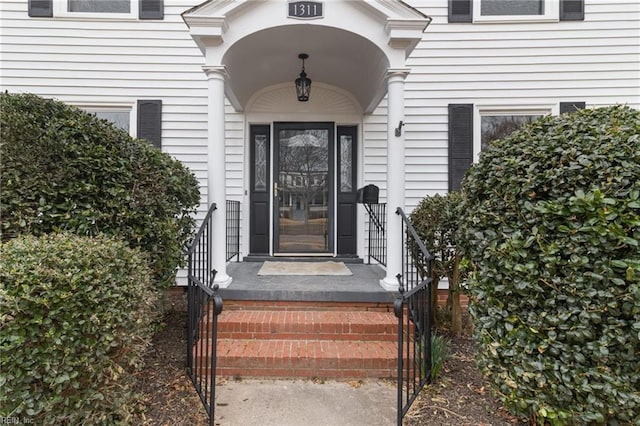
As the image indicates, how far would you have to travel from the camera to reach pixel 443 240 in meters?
3.32

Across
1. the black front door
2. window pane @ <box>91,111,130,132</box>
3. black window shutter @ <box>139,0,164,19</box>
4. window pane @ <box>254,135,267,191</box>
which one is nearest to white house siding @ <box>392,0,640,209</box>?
the black front door

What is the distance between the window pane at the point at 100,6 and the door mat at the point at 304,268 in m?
4.12

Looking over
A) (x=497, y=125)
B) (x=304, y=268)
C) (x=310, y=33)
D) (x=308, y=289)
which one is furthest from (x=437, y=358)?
(x=497, y=125)

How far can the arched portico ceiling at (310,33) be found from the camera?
3.17 meters

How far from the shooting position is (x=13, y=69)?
186 inches

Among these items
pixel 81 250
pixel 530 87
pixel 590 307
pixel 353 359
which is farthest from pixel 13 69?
pixel 530 87

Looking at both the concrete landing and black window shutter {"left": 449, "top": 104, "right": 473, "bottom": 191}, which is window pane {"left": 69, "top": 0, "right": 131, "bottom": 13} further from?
black window shutter {"left": 449, "top": 104, "right": 473, "bottom": 191}

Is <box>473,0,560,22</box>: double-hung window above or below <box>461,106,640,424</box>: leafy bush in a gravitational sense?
above

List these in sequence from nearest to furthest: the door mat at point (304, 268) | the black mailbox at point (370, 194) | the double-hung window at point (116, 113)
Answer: the door mat at point (304, 268) → the black mailbox at point (370, 194) → the double-hung window at point (116, 113)

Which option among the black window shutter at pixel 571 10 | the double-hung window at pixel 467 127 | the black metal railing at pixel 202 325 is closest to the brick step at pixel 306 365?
the black metal railing at pixel 202 325

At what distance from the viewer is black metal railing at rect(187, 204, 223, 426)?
2059 millimetres

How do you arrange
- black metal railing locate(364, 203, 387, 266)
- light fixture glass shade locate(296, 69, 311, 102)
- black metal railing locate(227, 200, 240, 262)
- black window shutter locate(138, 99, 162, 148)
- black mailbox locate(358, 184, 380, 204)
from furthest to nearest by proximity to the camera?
1. black window shutter locate(138, 99, 162, 148)
2. black metal railing locate(227, 200, 240, 262)
3. black metal railing locate(364, 203, 387, 266)
4. black mailbox locate(358, 184, 380, 204)
5. light fixture glass shade locate(296, 69, 311, 102)

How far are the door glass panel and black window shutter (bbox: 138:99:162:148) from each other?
1.72m

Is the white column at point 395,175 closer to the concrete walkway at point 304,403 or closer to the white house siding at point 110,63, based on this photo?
the concrete walkway at point 304,403
